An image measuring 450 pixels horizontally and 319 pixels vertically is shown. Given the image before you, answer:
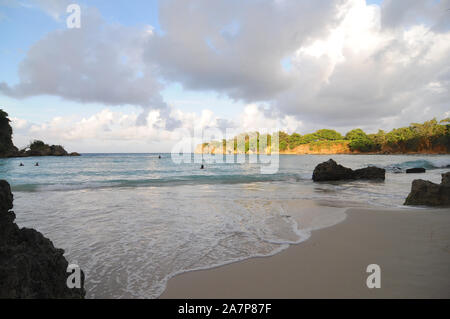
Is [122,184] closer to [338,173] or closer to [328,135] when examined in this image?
[338,173]

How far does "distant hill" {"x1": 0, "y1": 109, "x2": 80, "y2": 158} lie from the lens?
61.0 m

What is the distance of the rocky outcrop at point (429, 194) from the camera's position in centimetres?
760

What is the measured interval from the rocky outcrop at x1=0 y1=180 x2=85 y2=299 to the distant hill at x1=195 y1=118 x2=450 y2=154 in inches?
3685

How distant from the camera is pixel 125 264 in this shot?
3734 mm

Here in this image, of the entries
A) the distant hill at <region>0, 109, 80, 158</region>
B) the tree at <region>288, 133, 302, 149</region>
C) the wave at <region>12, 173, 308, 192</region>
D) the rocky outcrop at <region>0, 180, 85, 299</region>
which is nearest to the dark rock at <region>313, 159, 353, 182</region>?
the wave at <region>12, 173, 308, 192</region>

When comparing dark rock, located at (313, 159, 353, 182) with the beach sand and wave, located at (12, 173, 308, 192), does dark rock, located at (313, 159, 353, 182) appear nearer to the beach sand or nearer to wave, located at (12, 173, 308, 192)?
wave, located at (12, 173, 308, 192)

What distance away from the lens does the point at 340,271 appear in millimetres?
3215

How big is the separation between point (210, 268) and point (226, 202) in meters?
5.74

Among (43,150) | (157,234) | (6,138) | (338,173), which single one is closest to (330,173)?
(338,173)
